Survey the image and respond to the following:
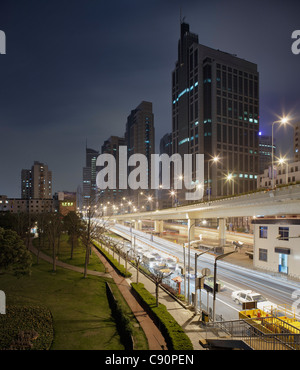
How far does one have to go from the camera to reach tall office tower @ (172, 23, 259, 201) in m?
124

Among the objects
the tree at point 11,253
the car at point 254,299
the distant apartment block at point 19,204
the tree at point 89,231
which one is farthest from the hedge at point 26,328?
the distant apartment block at point 19,204

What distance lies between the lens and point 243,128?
130 meters

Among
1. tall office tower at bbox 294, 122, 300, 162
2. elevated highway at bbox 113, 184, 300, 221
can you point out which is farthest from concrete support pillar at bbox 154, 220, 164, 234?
tall office tower at bbox 294, 122, 300, 162

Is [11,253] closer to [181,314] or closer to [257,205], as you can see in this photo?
[181,314]

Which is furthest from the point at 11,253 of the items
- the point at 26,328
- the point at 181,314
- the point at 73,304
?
the point at 181,314

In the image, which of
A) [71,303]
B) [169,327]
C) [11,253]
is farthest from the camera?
[71,303]

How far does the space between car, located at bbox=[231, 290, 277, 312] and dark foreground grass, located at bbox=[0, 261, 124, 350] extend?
457 inches

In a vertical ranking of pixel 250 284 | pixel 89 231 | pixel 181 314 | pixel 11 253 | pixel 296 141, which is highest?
pixel 296 141

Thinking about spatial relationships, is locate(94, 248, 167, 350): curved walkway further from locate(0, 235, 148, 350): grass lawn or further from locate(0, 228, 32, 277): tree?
locate(0, 228, 32, 277): tree

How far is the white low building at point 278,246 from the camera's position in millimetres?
32469

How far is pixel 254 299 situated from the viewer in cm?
2275

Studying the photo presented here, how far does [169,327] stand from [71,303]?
10.3m

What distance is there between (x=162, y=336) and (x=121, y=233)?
66.8 meters

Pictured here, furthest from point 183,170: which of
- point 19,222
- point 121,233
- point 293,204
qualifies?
point 293,204
